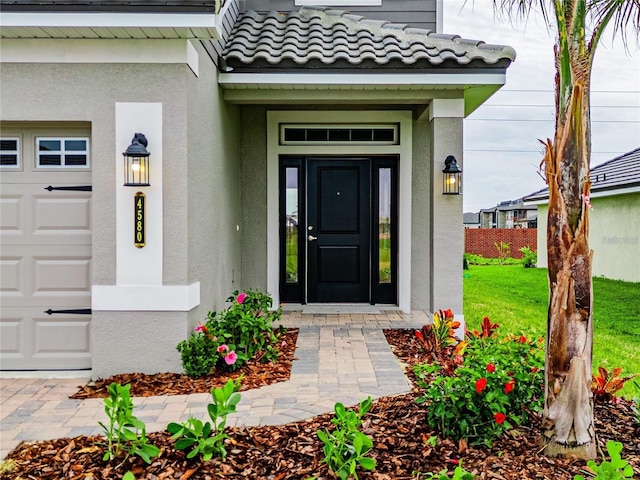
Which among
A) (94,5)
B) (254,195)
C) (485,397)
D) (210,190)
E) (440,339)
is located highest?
(94,5)

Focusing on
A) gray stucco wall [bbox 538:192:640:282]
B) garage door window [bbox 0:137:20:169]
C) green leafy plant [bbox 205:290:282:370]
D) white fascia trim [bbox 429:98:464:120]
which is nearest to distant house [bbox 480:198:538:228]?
gray stucco wall [bbox 538:192:640:282]

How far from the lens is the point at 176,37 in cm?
477

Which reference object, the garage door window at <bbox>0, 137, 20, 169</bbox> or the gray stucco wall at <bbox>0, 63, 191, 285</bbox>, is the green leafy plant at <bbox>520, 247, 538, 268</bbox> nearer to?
the gray stucco wall at <bbox>0, 63, 191, 285</bbox>

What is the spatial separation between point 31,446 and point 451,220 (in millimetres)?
5111

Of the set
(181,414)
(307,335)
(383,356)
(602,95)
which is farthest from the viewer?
(602,95)

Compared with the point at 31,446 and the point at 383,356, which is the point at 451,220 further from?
the point at 31,446

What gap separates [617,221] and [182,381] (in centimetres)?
1375

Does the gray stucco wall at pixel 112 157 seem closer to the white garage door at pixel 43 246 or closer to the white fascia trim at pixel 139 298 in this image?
the white fascia trim at pixel 139 298

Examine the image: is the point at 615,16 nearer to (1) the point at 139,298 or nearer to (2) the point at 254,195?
(1) the point at 139,298

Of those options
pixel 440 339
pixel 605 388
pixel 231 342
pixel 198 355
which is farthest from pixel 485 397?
pixel 231 342

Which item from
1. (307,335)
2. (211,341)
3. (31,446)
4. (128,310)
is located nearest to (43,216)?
(128,310)

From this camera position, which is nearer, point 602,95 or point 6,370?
point 6,370

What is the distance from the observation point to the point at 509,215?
39.3m

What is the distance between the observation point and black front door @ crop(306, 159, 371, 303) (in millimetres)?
7996
